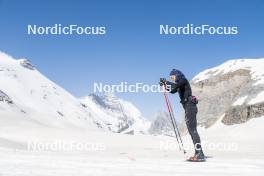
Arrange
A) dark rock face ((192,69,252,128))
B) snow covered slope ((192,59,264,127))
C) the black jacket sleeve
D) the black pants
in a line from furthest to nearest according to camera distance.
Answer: dark rock face ((192,69,252,128)) → snow covered slope ((192,59,264,127)) → the black jacket sleeve → the black pants

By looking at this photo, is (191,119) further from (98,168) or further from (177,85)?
(98,168)

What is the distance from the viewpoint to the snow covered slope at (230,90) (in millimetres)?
55416

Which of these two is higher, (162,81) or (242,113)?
(242,113)

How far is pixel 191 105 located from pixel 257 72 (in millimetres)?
56560

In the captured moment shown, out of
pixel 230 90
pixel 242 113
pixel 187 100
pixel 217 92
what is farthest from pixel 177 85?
pixel 217 92

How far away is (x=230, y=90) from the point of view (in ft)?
248

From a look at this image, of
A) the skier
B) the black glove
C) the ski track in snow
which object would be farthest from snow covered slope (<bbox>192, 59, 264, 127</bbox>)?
the ski track in snow

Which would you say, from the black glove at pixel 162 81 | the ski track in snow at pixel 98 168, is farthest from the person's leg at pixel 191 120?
the ski track in snow at pixel 98 168

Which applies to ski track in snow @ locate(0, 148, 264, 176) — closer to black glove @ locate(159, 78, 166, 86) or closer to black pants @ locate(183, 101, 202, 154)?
black pants @ locate(183, 101, 202, 154)

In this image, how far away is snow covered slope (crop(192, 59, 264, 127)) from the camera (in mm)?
55416

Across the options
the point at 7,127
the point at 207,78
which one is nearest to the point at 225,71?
the point at 207,78

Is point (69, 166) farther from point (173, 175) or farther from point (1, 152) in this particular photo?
point (1, 152)

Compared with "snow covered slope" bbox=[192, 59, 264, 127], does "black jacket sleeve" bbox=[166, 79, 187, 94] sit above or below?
below

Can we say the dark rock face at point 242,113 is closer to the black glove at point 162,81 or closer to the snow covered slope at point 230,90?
the snow covered slope at point 230,90
